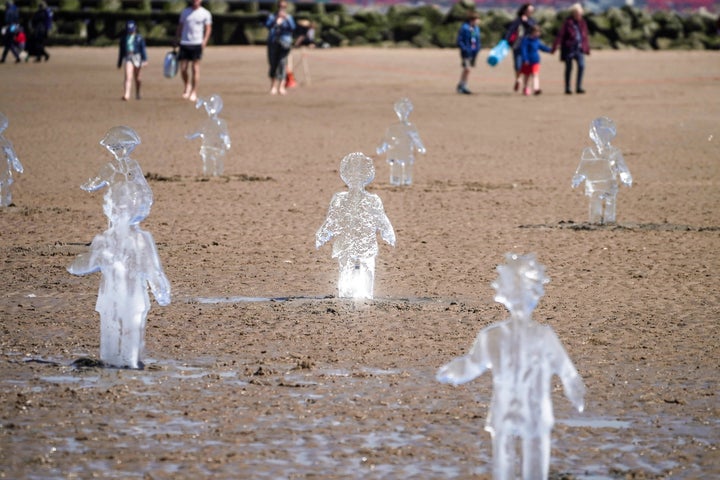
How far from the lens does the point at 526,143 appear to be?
21281 mm

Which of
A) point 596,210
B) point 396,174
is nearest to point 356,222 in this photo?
point 596,210

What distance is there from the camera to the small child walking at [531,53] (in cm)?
2811

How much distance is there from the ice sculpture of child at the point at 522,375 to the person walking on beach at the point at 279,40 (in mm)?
22115

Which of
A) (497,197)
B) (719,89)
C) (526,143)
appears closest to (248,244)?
(497,197)

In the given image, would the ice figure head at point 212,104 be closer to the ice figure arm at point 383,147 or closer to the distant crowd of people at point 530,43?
the ice figure arm at point 383,147

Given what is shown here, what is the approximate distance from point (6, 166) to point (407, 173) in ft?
14.7

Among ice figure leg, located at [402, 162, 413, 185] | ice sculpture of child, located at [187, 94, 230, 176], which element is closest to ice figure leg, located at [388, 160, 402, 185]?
ice figure leg, located at [402, 162, 413, 185]

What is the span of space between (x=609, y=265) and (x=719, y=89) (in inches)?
799

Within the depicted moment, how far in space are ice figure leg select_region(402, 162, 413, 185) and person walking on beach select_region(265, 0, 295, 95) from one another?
A: 1173cm

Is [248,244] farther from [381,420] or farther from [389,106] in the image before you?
[389,106]

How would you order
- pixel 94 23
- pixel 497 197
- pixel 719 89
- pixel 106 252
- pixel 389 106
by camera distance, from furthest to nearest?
pixel 94 23 < pixel 719 89 < pixel 389 106 < pixel 497 197 < pixel 106 252

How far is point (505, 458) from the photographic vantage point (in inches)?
222

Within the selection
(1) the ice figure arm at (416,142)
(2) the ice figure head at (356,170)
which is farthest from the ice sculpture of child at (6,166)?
(2) the ice figure head at (356,170)

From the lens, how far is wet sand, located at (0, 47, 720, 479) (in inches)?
260
